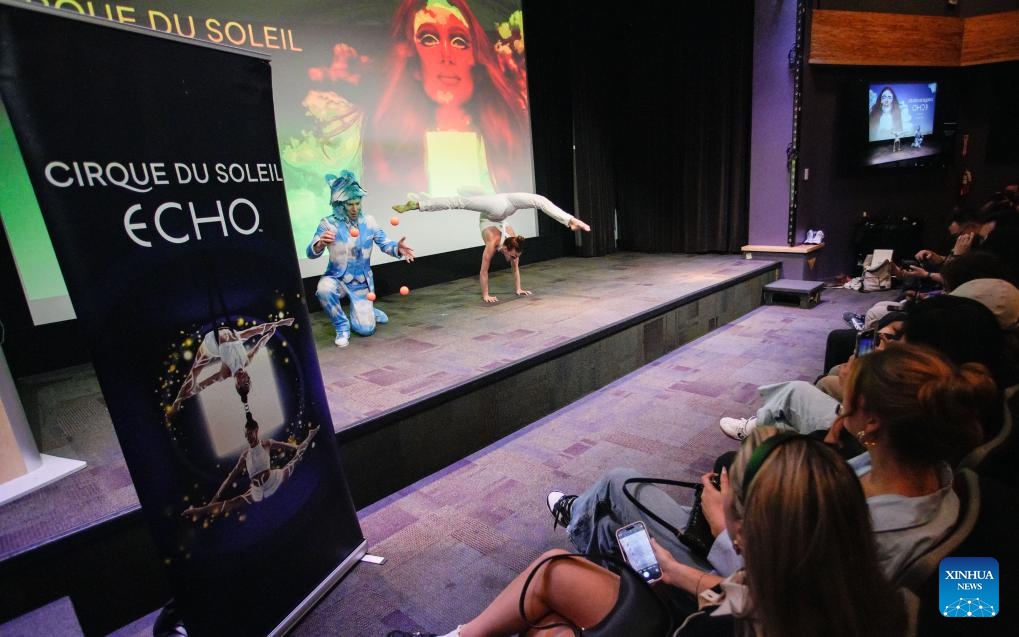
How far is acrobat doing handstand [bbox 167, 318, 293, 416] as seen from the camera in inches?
55.6

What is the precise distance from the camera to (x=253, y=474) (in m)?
1.59

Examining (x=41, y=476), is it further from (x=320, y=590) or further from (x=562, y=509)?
(x=562, y=509)

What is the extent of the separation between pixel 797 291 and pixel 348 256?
4.42 meters

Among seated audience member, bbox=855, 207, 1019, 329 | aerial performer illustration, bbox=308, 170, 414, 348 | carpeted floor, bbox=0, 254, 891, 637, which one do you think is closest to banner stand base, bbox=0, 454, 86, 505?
carpeted floor, bbox=0, 254, 891, 637

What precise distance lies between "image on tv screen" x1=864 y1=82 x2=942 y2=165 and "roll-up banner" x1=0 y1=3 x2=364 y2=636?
689cm

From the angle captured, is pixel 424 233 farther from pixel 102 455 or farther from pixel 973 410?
pixel 973 410

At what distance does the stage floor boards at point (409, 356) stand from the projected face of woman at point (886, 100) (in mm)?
2249

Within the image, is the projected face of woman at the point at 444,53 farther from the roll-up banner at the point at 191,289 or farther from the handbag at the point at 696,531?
the handbag at the point at 696,531

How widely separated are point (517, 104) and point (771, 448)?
6.43 metres

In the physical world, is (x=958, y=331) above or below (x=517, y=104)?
below

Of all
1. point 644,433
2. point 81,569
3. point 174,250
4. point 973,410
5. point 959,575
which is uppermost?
point 174,250

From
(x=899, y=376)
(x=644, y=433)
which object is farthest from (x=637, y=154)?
(x=899, y=376)

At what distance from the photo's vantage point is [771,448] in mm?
828

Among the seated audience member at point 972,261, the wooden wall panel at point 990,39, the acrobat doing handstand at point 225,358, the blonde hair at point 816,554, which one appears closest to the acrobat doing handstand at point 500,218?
the seated audience member at point 972,261
